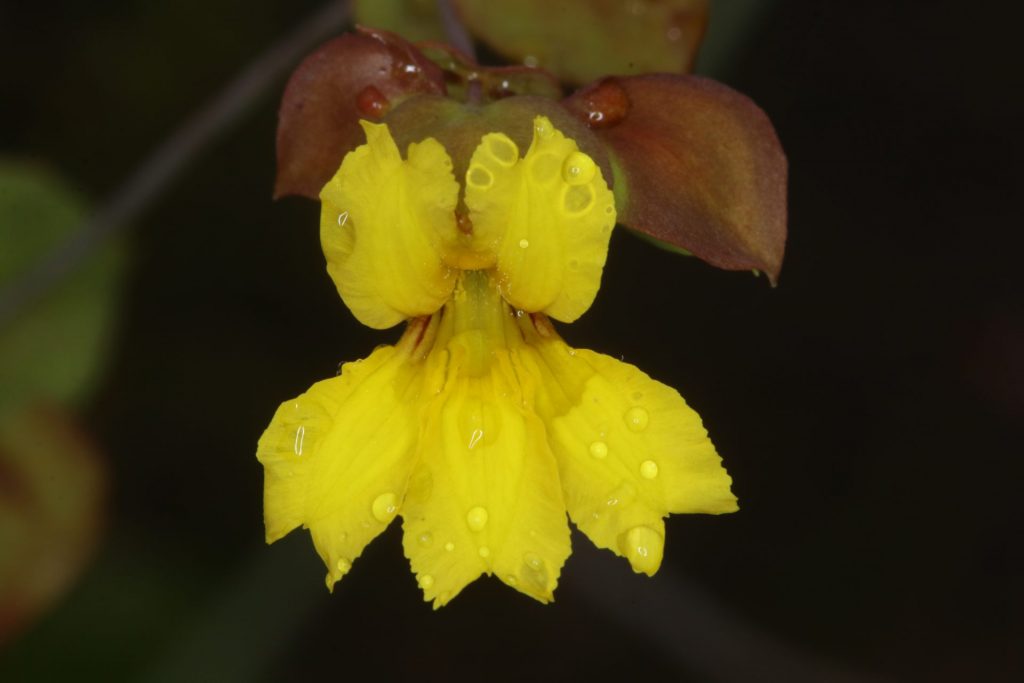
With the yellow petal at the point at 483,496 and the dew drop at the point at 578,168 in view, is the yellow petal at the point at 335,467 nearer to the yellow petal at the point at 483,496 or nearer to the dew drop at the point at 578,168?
the yellow petal at the point at 483,496

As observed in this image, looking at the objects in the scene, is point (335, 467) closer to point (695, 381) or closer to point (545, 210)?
point (545, 210)

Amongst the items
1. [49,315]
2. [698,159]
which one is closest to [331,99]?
[698,159]

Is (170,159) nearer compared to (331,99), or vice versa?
(331,99)

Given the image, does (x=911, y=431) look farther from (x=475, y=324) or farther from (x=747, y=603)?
(x=475, y=324)

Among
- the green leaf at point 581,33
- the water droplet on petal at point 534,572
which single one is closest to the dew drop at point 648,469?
the water droplet on petal at point 534,572

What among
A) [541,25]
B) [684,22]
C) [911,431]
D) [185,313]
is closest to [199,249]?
[185,313]

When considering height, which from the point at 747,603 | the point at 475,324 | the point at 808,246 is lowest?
the point at 747,603

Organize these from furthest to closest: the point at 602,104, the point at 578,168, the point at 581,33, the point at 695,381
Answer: the point at 695,381 → the point at 581,33 → the point at 602,104 → the point at 578,168
